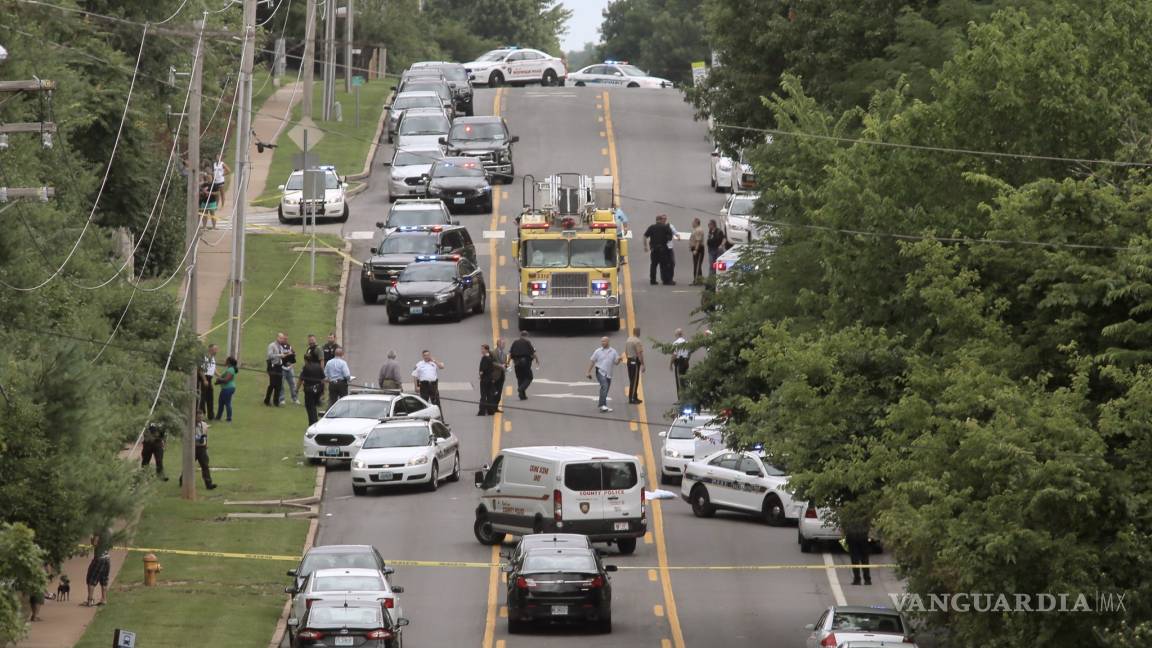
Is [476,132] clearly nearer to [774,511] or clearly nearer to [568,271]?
[568,271]

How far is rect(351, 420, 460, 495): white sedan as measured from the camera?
37.8 m

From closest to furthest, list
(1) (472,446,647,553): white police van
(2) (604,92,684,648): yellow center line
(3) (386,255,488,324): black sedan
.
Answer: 1. (2) (604,92,684,648): yellow center line
2. (1) (472,446,647,553): white police van
3. (3) (386,255,488,324): black sedan

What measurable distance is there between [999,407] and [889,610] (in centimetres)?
541

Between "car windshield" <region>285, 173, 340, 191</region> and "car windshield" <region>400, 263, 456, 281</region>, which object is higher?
"car windshield" <region>285, 173, 340, 191</region>

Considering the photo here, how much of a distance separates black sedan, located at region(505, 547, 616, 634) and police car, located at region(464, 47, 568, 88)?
→ 63.9 meters

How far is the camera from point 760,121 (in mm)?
52625

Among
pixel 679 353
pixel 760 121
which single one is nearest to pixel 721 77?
pixel 760 121

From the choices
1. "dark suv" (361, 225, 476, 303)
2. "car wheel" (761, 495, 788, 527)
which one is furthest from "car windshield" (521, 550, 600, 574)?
"dark suv" (361, 225, 476, 303)

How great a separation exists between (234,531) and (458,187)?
27.1 metres

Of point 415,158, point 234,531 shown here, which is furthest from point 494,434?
point 415,158

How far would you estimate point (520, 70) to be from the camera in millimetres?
92375

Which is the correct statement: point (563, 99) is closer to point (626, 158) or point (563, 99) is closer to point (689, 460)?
point (626, 158)

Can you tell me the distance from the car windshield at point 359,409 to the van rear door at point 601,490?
730 centimetres

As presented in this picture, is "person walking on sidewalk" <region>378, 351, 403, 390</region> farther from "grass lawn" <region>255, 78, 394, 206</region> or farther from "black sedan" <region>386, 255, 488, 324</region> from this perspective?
"grass lawn" <region>255, 78, 394, 206</region>
